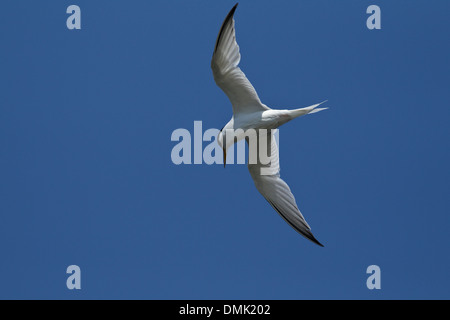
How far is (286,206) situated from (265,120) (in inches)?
54.9

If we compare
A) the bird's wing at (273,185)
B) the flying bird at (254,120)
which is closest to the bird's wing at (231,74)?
the flying bird at (254,120)

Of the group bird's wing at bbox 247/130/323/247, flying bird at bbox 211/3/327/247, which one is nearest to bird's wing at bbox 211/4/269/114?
flying bird at bbox 211/3/327/247

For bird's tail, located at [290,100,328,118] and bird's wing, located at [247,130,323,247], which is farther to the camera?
bird's wing, located at [247,130,323,247]

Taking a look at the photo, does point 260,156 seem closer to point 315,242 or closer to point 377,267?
point 315,242

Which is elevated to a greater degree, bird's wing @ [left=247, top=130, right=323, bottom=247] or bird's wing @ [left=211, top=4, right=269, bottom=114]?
bird's wing @ [left=211, top=4, right=269, bottom=114]

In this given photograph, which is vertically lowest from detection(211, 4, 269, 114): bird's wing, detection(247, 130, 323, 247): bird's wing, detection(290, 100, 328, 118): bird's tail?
detection(247, 130, 323, 247): bird's wing

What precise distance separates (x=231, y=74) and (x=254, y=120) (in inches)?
28.5

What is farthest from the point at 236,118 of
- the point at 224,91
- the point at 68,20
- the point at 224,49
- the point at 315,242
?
the point at 68,20

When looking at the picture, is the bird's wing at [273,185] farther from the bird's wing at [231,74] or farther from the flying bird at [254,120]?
the bird's wing at [231,74]

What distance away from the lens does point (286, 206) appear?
915 cm

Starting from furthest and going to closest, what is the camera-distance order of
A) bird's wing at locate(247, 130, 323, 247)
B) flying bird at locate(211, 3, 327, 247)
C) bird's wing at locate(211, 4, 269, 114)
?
bird's wing at locate(247, 130, 323, 247), flying bird at locate(211, 3, 327, 247), bird's wing at locate(211, 4, 269, 114)

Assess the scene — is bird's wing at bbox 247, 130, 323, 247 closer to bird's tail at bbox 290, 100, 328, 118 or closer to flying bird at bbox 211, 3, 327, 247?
flying bird at bbox 211, 3, 327, 247

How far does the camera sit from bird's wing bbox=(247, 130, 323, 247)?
9078 mm

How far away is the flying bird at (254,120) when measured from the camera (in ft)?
26.6
